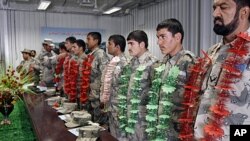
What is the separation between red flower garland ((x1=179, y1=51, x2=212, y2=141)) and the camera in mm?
1587

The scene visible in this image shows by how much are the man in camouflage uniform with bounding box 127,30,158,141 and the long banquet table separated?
20.9 inches

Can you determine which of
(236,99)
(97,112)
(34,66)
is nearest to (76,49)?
(97,112)

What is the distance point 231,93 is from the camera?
112 centimetres

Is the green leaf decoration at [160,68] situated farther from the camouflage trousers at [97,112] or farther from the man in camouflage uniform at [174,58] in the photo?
the camouflage trousers at [97,112]

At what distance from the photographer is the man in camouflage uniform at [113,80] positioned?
9.23 feet

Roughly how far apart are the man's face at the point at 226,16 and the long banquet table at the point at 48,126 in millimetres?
941

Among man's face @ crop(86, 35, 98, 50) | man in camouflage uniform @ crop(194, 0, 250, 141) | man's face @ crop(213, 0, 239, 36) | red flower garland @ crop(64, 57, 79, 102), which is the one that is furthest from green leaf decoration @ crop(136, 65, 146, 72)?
red flower garland @ crop(64, 57, 79, 102)

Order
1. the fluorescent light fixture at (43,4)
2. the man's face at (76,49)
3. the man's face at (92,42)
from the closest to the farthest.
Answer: the man's face at (92,42) < the man's face at (76,49) < the fluorescent light fixture at (43,4)

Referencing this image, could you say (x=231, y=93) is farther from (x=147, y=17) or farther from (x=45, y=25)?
(x=45, y=25)

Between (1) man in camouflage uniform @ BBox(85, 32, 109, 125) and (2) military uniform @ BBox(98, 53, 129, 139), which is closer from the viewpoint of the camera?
(2) military uniform @ BBox(98, 53, 129, 139)

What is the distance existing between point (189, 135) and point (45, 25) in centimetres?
707

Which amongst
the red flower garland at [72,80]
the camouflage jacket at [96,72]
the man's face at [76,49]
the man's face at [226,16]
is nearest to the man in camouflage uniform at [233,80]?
the man's face at [226,16]

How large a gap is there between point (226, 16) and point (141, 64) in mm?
1220

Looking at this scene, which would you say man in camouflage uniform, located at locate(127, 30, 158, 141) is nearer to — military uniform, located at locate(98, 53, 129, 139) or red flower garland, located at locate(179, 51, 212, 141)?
military uniform, located at locate(98, 53, 129, 139)
